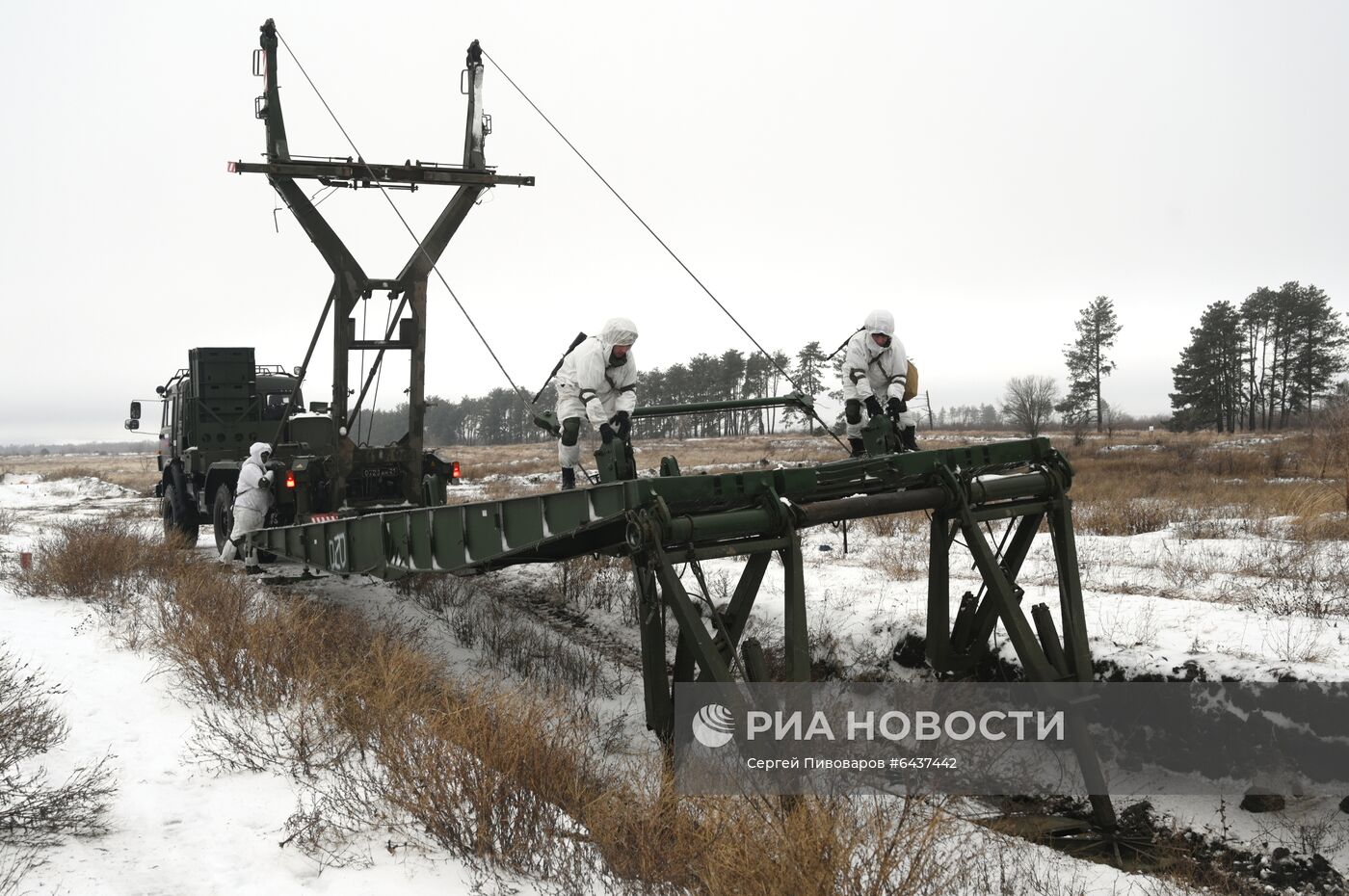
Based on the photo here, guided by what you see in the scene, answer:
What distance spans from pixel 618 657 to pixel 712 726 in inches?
140

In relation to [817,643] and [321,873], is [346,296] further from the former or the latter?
[321,873]

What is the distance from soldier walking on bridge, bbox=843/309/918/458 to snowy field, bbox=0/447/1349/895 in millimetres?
1764

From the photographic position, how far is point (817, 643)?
8.09 m

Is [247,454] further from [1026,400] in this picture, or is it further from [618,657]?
[1026,400]

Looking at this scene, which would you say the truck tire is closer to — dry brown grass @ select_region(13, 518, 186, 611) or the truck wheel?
the truck wheel

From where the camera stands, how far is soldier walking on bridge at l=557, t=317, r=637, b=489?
23.0 feet

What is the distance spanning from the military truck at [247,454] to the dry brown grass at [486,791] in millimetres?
3579

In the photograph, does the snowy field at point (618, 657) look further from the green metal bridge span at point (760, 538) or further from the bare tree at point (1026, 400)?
the bare tree at point (1026, 400)

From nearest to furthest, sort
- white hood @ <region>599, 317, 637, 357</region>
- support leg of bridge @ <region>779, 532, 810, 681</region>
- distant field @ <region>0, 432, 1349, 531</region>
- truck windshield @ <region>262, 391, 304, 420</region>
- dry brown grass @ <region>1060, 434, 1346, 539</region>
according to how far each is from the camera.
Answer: support leg of bridge @ <region>779, 532, 810, 681</region> → white hood @ <region>599, 317, 637, 357</region> → dry brown grass @ <region>1060, 434, 1346, 539</region> → distant field @ <region>0, 432, 1349, 531</region> → truck windshield @ <region>262, 391, 304, 420</region>

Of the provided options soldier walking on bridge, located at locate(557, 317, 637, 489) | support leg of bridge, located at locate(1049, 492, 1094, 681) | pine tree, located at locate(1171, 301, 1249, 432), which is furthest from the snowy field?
pine tree, located at locate(1171, 301, 1249, 432)

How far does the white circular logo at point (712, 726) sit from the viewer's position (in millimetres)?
5254

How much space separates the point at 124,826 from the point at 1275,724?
619cm

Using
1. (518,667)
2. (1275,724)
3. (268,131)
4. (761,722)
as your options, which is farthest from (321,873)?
(268,131)

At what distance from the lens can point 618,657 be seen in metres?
8.72
